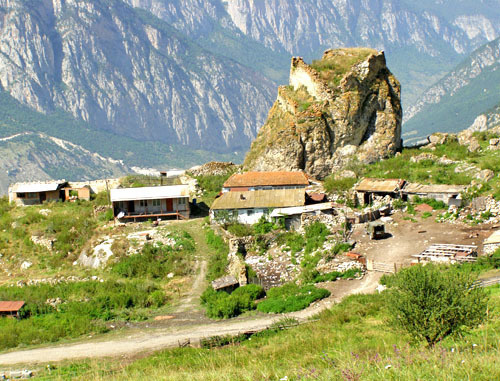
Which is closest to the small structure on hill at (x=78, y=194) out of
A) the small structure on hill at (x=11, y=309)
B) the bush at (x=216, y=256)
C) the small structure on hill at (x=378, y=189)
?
the bush at (x=216, y=256)

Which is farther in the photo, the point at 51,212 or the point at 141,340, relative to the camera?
the point at 51,212

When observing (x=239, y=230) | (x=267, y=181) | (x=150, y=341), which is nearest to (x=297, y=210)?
(x=239, y=230)

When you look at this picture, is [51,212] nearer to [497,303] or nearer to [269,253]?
[269,253]

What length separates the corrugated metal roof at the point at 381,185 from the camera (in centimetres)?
3966

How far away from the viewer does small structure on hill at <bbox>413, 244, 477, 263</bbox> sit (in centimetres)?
2664

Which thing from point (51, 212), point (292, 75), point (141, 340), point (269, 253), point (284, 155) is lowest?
point (141, 340)

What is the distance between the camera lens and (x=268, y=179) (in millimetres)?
46438

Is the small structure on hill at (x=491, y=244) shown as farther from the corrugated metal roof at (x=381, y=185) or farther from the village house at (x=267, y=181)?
the village house at (x=267, y=181)

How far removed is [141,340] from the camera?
913 inches

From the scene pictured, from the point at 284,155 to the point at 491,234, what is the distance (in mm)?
23244

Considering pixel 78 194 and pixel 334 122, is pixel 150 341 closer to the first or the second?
pixel 78 194

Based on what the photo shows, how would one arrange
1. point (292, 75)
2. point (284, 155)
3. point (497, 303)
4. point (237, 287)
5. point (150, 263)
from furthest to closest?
point (292, 75) < point (284, 155) < point (150, 263) < point (237, 287) < point (497, 303)

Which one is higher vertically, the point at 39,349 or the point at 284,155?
the point at 284,155

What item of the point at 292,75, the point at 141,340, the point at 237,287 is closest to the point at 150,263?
the point at 237,287
